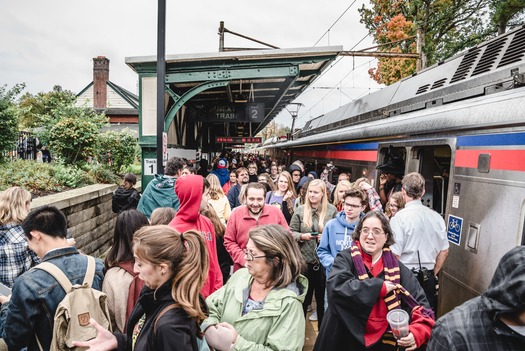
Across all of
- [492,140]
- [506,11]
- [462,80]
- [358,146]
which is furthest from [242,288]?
[506,11]

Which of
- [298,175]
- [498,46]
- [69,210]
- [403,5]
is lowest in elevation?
[69,210]

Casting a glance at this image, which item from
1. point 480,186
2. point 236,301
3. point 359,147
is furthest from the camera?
point 359,147

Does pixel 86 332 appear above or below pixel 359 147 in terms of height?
below

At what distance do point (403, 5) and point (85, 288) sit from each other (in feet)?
75.4

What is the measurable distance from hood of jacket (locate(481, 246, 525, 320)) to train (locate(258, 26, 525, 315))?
188 centimetres

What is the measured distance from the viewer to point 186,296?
6.11 ft

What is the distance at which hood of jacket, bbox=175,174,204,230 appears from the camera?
3344 mm

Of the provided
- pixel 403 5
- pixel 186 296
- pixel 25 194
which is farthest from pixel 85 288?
pixel 403 5

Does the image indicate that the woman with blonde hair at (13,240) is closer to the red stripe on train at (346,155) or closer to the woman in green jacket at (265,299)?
the woman in green jacket at (265,299)

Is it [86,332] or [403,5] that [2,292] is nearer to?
[86,332]

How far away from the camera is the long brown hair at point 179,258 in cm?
187

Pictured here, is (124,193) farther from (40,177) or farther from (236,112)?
(236,112)

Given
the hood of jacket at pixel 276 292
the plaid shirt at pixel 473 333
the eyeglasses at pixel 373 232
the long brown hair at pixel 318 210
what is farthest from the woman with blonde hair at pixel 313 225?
the plaid shirt at pixel 473 333

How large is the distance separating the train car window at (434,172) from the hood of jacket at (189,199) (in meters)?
2.95
